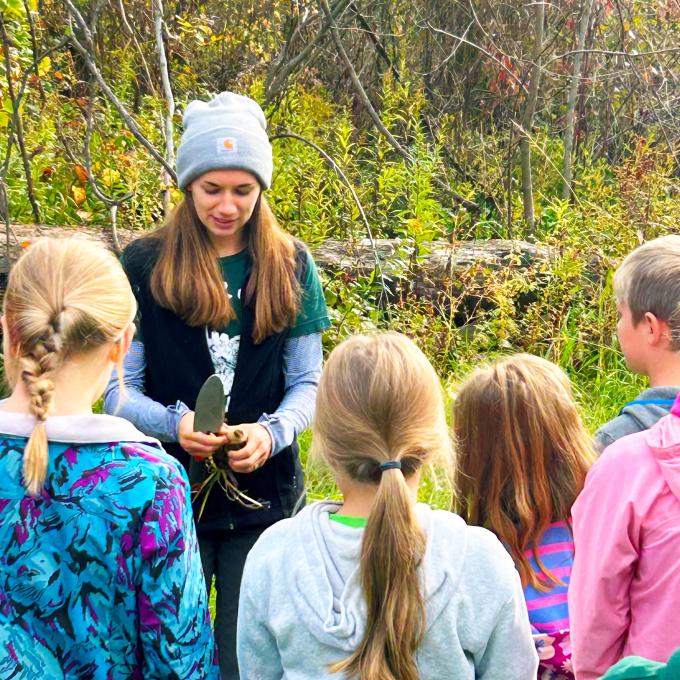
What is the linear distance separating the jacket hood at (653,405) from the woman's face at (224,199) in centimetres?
120

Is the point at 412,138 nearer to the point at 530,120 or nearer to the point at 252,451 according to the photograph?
the point at 530,120

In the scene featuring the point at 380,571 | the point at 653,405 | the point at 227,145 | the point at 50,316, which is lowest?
the point at 380,571

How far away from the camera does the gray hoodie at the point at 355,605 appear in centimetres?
186

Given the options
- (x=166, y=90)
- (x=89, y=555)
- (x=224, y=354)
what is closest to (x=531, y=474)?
(x=224, y=354)

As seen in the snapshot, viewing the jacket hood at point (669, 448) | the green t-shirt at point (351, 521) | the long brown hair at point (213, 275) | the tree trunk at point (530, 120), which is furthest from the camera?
the tree trunk at point (530, 120)

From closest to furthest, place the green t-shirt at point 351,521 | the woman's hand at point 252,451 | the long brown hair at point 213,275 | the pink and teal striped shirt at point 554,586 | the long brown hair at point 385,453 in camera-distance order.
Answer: the long brown hair at point 385,453
the green t-shirt at point 351,521
the pink and teal striped shirt at point 554,586
the woman's hand at point 252,451
the long brown hair at point 213,275

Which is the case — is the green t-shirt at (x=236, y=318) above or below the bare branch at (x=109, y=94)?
below

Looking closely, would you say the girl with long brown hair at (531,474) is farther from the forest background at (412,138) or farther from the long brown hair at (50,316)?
the forest background at (412,138)

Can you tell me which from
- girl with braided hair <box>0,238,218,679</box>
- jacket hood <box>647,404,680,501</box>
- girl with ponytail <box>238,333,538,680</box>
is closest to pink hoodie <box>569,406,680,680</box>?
jacket hood <box>647,404,680,501</box>

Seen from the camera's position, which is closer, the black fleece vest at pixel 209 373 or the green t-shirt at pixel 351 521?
the green t-shirt at pixel 351 521

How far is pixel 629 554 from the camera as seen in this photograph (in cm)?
212

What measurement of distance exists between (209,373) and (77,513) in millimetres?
969

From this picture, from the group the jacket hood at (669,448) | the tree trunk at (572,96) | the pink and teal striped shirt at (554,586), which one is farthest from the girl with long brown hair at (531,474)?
the tree trunk at (572,96)

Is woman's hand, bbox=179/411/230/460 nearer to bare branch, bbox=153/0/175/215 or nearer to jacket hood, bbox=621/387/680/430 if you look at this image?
jacket hood, bbox=621/387/680/430
